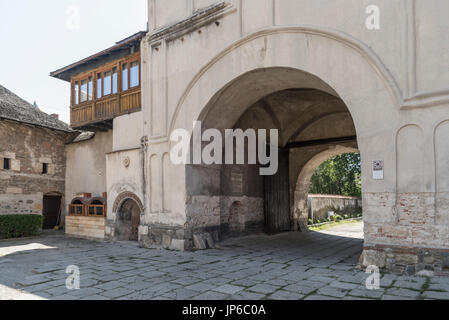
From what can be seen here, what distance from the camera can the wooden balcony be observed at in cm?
1121

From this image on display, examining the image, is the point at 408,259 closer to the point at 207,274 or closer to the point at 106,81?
the point at 207,274

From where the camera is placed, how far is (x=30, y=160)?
45.3 ft

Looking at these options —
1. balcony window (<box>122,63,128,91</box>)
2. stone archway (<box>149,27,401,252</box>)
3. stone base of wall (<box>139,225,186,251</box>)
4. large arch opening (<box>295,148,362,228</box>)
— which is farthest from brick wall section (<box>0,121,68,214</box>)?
large arch opening (<box>295,148,362,228</box>)

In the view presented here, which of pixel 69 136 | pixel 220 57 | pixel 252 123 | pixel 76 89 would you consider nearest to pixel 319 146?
pixel 252 123

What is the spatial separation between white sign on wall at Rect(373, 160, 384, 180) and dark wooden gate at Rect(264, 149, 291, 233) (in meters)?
6.46

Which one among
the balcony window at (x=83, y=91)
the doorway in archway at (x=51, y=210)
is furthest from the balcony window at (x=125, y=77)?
the doorway in archway at (x=51, y=210)

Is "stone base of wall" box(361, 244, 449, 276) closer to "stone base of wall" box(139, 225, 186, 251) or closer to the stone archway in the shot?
the stone archway

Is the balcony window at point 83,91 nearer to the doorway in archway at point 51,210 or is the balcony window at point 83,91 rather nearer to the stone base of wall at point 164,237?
the doorway in archway at point 51,210

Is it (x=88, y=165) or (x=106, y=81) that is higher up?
(x=106, y=81)

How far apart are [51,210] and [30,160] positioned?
235 cm

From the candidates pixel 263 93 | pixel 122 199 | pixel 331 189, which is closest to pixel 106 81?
pixel 122 199

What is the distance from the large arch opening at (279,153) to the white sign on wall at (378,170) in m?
2.60

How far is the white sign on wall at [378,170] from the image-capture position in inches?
243

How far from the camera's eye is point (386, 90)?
6.20 meters
